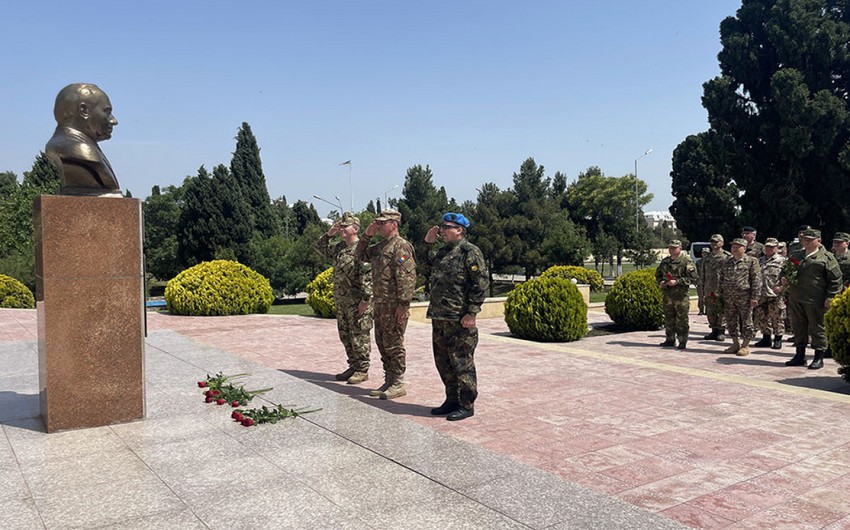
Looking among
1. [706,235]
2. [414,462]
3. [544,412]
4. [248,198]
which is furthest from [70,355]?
[248,198]

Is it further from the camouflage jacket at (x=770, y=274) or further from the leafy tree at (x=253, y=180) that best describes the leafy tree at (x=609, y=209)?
the camouflage jacket at (x=770, y=274)

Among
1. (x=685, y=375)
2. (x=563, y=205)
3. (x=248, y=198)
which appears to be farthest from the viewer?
(x=563, y=205)

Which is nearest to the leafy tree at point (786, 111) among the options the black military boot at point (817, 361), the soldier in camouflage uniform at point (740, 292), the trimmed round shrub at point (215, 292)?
the soldier in camouflage uniform at point (740, 292)

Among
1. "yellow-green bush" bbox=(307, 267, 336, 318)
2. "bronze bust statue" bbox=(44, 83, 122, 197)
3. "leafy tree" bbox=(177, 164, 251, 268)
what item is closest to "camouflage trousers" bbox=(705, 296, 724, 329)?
"yellow-green bush" bbox=(307, 267, 336, 318)

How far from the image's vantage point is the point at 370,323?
690cm

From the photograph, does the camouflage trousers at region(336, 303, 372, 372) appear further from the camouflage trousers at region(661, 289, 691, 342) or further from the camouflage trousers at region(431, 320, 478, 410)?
the camouflage trousers at region(661, 289, 691, 342)

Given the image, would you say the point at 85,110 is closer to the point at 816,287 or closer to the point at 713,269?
the point at 816,287

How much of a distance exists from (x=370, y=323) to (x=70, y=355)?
2.91 meters

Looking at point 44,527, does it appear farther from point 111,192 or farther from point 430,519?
point 111,192

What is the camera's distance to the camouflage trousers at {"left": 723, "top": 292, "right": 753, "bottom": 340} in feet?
31.3

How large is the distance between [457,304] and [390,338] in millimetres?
1102

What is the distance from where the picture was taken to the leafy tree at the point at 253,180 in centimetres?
4714

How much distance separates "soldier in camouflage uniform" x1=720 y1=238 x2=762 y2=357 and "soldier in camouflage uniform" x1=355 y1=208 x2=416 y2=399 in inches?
236

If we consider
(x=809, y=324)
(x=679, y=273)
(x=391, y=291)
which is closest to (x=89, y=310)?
(x=391, y=291)
